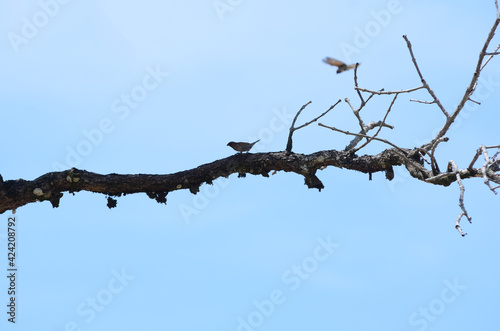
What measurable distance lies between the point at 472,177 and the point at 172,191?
2.32m

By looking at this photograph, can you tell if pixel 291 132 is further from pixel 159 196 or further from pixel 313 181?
pixel 159 196

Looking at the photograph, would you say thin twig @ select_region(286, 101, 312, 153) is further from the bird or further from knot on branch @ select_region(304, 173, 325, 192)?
the bird

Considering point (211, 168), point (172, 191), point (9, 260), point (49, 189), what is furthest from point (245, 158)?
point (9, 260)

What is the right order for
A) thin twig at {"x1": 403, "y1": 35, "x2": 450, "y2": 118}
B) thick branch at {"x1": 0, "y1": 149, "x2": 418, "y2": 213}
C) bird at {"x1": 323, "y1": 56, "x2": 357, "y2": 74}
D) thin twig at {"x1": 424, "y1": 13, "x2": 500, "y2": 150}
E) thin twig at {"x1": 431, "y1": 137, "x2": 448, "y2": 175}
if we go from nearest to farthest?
thin twig at {"x1": 424, "y1": 13, "x2": 500, "y2": 150} → thin twig at {"x1": 403, "y1": 35, "x2": 450, "y2": 118} → thin twig at {"x1": 431, "y1": 137, "x2": 448, "y2": 175} → bird at {"x1": 323, "y1": 56, "x2": 357, "y2": 74} → thick branch at {"x1": 0, "y1": 149, "x2": 418, "y2": 213}

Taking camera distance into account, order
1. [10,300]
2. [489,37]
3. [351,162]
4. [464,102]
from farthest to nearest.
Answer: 1. [10,300]
2. [351,162]
3. [464,102]
4. [489,37]

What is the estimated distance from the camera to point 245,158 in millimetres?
5066

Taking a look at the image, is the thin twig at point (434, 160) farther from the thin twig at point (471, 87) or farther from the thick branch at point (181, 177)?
the thick branch at point (181, 177)

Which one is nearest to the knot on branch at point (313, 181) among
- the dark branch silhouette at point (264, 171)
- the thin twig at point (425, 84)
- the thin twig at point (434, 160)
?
the dark branch silhouette at point (264, 171)

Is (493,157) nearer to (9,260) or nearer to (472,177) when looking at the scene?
(472,177)

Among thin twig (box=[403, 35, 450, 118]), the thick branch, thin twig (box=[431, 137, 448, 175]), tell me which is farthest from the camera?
the thick branch

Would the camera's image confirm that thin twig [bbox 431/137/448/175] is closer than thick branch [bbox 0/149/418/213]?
Yes

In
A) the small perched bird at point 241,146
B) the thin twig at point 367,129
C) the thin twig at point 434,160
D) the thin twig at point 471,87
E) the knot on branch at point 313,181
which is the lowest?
the thin twig at point 434,160

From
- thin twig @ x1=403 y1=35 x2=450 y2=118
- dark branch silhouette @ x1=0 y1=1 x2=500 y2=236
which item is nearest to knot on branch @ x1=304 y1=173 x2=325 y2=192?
dark branch silhouette @ x1=0 y1=1 x2=500 y2=236

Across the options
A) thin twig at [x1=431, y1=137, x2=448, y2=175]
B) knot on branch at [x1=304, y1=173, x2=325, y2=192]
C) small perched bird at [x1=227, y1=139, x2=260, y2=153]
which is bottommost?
thin twig at [x1=431, y1=137, x2=448, y2=175]
